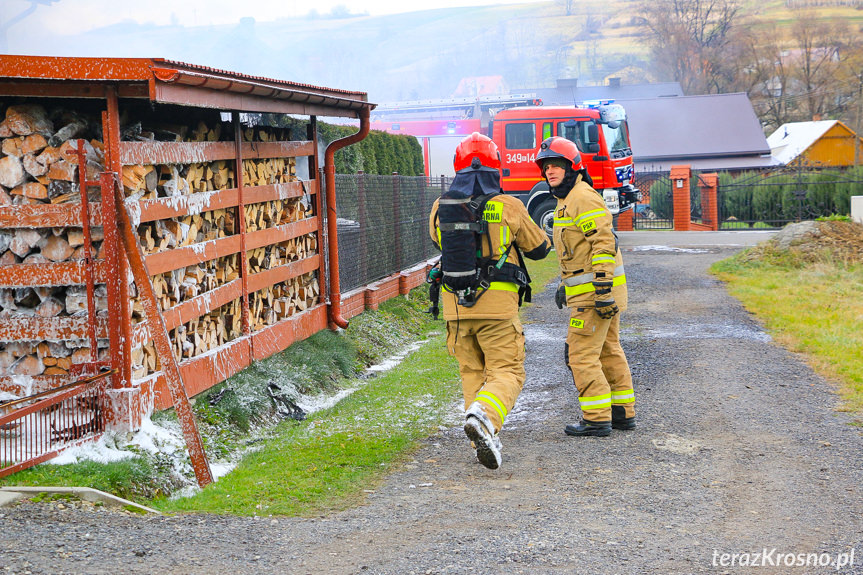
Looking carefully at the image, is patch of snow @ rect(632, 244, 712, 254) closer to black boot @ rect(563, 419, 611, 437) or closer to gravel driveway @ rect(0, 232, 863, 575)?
gravel driveway @ rect(0, 232, 863, 575)

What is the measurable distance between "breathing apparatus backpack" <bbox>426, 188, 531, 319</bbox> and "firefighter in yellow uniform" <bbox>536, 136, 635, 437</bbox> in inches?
23.6

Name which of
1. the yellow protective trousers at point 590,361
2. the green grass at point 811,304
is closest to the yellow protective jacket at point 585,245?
the yellow protective trousers at point 590,361

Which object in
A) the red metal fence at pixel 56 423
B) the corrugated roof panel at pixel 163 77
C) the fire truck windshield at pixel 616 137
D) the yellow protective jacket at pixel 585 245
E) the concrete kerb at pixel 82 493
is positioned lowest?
the concrete kerb at pixel 82 493

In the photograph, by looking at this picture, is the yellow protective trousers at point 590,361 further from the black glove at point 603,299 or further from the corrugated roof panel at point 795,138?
the corrugated roof panel at point 795,138

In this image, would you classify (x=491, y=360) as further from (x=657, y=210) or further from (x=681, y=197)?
(x=657, y=210)

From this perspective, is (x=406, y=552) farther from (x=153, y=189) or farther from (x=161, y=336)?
(x=153, y=189)

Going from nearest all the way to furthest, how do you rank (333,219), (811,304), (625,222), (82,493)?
(82,493) → (333,219) → (811,304) → (625,222)

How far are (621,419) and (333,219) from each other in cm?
419

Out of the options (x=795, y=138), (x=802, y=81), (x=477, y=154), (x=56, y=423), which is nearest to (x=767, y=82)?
(x=802, y=81)

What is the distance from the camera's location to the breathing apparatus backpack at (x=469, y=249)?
5.62 m

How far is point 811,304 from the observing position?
39.3 ft

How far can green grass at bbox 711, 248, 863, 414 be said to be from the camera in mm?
8273

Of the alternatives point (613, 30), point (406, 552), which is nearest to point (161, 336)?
point (406, 552)

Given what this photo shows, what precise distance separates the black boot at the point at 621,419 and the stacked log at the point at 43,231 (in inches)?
135
